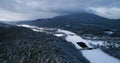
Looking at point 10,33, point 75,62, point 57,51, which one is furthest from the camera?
point 10,33

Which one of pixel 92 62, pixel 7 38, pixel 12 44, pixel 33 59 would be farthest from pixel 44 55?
pixel 7 38

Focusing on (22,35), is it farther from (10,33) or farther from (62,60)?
(62,60)

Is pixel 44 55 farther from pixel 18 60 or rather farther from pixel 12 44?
pixel 12 44

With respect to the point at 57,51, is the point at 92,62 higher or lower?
lower

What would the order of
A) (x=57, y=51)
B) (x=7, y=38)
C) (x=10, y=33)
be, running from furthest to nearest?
1. (x=10, y=33)
2. (x=7, y=38)
3. (x=57, y=51)

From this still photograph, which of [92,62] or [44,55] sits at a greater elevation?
[44,55]

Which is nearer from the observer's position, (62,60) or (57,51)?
(62,60)

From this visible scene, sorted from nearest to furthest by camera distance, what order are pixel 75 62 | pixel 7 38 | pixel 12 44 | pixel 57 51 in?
pixel 75 62 → pixel 57 51 → pixel 12 44 → pixel 7 38

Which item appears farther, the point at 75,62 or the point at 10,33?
the point at 10,33

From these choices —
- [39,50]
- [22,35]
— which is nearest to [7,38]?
[22,35]
